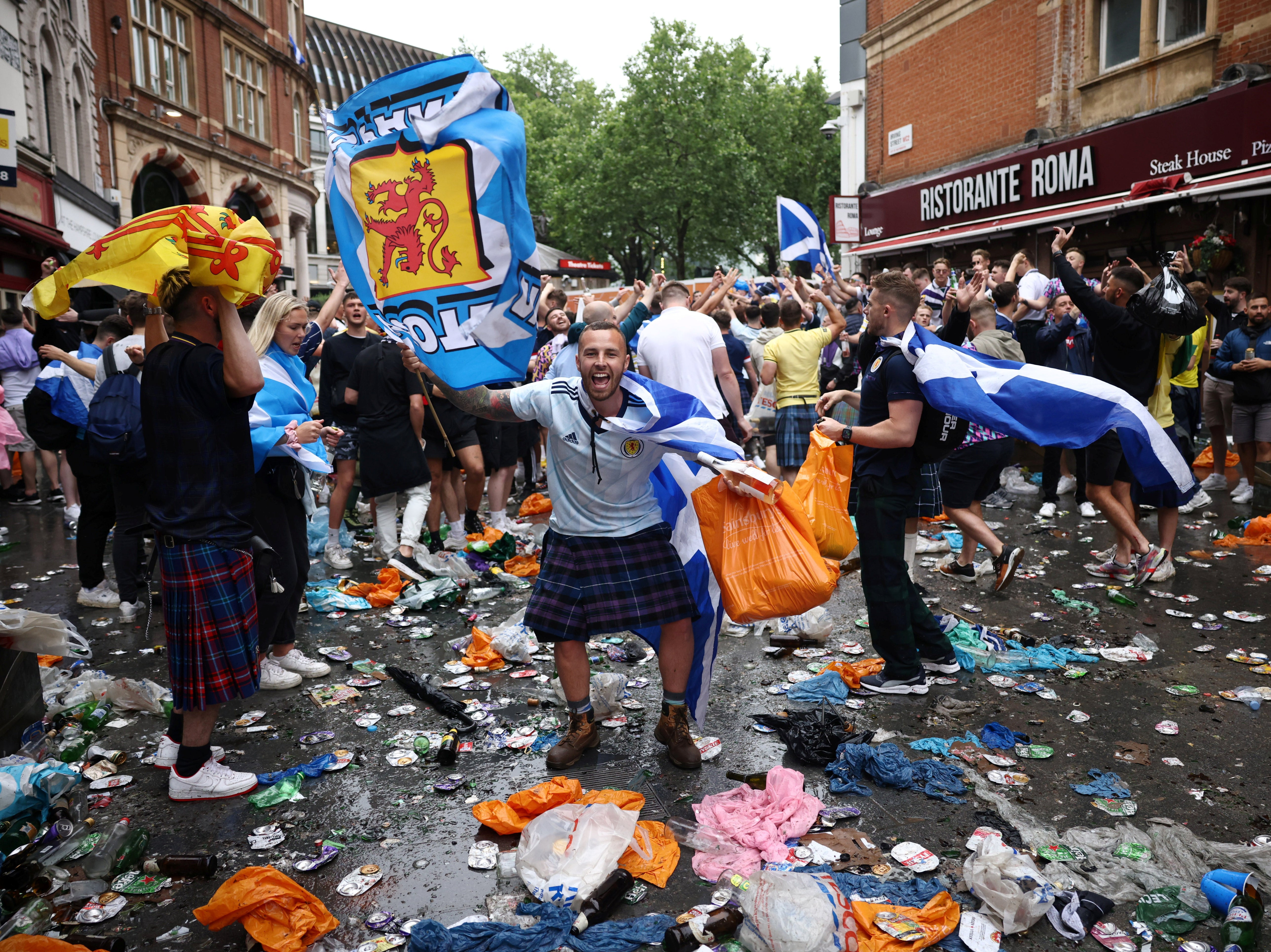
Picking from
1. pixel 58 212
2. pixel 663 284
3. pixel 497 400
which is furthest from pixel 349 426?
pixel 58 212

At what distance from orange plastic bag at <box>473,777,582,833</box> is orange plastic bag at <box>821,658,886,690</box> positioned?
6.21ft

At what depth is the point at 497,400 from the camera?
409cm

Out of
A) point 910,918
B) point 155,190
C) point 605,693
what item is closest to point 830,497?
point 605,693

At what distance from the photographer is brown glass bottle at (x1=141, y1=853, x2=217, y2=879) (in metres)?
3.26

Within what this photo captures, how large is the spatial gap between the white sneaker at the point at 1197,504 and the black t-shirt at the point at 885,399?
5363 millimetres

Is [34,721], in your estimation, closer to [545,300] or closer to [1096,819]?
[1096,819]

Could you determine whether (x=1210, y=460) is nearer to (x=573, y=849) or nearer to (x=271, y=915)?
(x=573, y=849)

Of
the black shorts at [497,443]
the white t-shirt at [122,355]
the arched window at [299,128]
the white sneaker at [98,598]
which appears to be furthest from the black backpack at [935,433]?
the arched window at [299,128]

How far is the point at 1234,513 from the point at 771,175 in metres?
31.5

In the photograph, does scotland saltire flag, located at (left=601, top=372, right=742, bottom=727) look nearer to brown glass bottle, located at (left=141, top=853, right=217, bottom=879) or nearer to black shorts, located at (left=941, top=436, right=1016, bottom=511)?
brown glass bottle, located at (left=141, top=853, right=217, bottom=879)

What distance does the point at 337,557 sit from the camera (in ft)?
25.0

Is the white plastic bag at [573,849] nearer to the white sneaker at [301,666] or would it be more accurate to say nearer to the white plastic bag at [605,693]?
the white plastic bag at [605,693]

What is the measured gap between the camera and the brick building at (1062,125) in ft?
40.3

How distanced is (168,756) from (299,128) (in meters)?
39.8
